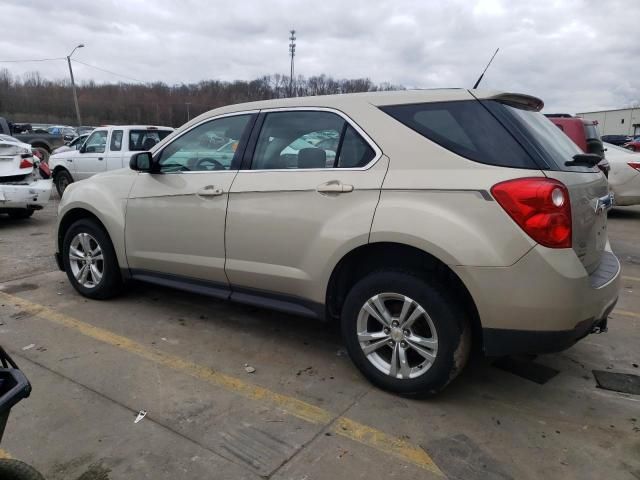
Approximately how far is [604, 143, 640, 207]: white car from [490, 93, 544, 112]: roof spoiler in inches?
266

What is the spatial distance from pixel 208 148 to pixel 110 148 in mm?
8355

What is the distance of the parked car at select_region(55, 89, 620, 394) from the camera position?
2555 mm

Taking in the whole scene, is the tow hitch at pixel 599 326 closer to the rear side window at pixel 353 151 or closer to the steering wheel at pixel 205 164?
the rear side window at pixel 353 151

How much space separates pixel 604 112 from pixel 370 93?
2895 inches

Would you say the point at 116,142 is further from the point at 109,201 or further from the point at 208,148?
the point at 208,148


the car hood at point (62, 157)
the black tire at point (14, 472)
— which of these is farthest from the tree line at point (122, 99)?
the black tire at point (14, 472)

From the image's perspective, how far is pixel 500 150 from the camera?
8.76 feet

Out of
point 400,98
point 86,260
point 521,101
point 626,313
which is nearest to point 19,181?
point 86,260

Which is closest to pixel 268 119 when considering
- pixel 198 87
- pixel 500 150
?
pixel 500 150

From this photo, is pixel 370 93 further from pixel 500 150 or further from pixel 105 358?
pixel 105 358

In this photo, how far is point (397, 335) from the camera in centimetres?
293

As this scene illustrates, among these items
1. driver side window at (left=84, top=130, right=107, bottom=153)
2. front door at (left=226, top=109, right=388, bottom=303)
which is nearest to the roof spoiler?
front door at (left=226, top=109, right=388, bottom=303)

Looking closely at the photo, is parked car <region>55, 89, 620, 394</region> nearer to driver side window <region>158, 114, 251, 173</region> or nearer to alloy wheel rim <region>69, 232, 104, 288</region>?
driver side window <region>158, 114, 251, 173</region>

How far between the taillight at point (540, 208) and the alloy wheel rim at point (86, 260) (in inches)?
141
